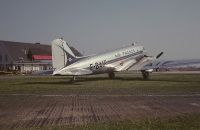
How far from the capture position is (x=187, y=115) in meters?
13.1

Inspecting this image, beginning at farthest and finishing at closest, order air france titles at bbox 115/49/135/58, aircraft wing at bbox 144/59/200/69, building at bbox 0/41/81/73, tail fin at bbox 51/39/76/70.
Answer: building at bbox 0/41/81/73 < air france titles at bbox 115/49/135/58 < aircraft wing at bbox 144/59/200/69 < tail fin at bbox 51/39/76/70

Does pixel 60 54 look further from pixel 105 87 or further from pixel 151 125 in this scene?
pixel 151 125

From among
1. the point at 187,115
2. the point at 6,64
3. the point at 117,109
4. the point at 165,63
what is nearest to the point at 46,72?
the point at 165,63

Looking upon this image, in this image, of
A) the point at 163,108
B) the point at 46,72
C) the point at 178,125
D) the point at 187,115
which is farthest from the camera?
the point at 46,72

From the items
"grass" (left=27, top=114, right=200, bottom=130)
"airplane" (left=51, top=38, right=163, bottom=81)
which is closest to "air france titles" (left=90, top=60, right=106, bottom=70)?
"airplane" (left=51, top=38, right=163, bottom=81)

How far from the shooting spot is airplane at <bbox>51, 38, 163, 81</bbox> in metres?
34.9

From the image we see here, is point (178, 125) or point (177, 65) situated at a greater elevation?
point (177, 65)

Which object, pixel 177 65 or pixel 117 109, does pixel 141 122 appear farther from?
pixel 177 65

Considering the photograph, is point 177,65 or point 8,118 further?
point 177,65

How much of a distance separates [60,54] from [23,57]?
66.6 m

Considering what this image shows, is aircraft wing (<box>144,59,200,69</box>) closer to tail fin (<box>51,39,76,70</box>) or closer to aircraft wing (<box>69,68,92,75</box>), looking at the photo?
aircraft wing (<box>69,68,92,75</box>)

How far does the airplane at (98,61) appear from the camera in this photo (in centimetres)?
3494

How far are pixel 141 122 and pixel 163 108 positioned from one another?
4.02 metres

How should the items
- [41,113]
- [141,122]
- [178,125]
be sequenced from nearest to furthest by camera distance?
[178,125], [141,122], [41,113]
